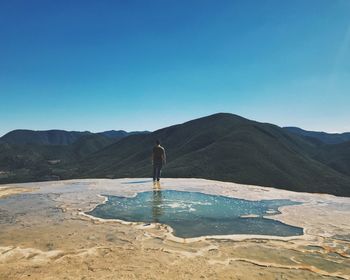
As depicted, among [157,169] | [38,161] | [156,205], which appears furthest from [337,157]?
[156,205]

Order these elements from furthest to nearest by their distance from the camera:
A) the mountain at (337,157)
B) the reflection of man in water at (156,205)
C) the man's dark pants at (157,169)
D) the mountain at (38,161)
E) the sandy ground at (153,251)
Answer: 1. the mountain at (337,157)
2. the mountain at (38,161)
3. the man's dark pants at (157,169)
4. the reflection of man in water at (156,205)
5. the sandy ground at (153,251)

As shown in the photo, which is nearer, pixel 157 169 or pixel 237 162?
pixel 157 169

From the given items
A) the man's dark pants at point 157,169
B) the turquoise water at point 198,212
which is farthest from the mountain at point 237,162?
the turquoise water at point 198,212

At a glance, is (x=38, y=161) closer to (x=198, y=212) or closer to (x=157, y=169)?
(x=157, y=169)

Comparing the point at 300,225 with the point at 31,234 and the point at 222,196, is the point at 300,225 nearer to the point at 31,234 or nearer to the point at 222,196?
the point at 222,196

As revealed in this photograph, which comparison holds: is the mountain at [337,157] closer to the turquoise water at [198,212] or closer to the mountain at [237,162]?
the mountain at [237,162]

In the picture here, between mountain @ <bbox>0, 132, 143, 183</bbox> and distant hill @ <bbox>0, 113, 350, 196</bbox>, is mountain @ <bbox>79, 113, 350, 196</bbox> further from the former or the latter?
mountain @ <bbox>0, 132, 143, 183</bbox>

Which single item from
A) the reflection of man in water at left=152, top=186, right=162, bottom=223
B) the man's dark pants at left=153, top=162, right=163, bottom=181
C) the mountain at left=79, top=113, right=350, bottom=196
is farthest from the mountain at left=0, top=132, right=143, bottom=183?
the reflection of man in water at left=152, top=186, right=162, bottom=223

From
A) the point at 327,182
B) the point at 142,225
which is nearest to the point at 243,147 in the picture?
the point at 327,182
